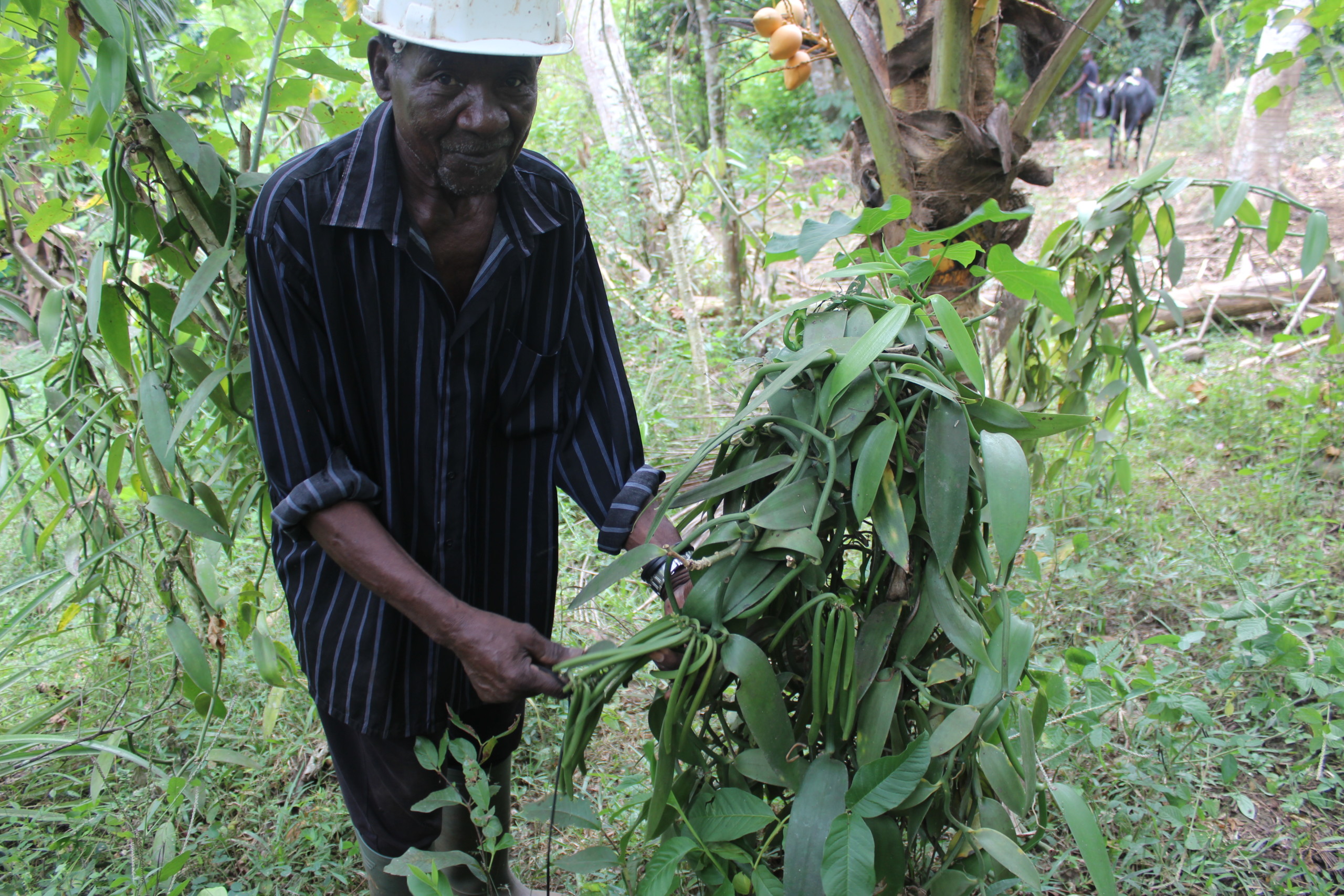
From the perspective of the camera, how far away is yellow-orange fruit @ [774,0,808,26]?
79.4 inches

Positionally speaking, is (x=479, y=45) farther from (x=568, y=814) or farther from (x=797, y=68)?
(x=797, y=68)

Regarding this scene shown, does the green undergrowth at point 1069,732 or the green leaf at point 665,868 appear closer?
the green leaf at point 665,868

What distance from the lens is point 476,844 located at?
4.73ft

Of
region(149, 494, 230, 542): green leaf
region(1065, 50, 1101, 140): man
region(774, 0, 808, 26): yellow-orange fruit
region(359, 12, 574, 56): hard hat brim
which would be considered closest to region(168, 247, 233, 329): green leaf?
region(149, 494, 230, 542): green leaf

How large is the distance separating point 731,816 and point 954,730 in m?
0.23

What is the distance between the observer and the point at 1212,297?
13.5ft

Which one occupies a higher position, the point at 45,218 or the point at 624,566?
the point at 45,218

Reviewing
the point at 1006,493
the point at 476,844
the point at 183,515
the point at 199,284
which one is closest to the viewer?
the point at 1006,493

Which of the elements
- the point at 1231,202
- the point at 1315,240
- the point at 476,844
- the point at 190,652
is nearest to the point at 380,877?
the point at 476,844

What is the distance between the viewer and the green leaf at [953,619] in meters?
0.77

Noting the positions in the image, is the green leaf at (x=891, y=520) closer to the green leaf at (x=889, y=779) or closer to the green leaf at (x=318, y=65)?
the green leaf at (x=889, y=779)

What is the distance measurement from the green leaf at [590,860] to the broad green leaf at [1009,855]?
37 cm

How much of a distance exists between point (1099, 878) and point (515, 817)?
43.9 inches

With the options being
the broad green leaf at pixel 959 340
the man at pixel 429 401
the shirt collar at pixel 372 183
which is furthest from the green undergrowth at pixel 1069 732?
the shirt collar at pixel 372 183
